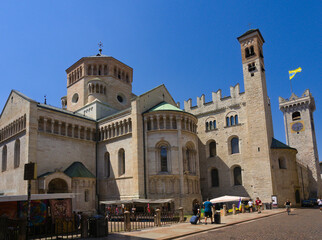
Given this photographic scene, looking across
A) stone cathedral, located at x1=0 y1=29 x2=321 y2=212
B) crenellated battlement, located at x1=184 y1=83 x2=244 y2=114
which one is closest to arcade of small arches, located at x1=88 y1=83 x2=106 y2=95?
stone cathedral, located at x1=0 y1=29 x2=321 y2=212

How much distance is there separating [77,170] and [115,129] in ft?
24.4

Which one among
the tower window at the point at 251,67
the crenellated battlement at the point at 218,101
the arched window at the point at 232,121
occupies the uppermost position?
the tower window at the point at 251,67

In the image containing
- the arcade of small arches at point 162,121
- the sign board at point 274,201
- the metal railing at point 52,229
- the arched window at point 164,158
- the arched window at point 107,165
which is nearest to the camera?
the metal railing at point 52,229

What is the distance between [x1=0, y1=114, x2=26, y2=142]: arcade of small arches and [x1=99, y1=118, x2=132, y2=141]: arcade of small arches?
1041 cm

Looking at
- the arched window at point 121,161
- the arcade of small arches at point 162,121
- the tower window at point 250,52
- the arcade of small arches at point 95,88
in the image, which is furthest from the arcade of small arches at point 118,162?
the tower window at point 250,52

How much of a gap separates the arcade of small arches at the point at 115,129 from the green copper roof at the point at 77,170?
5.31 m

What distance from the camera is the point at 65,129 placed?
119ft

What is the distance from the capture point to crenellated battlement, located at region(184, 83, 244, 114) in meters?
44.2

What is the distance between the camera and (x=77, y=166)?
3525 cm

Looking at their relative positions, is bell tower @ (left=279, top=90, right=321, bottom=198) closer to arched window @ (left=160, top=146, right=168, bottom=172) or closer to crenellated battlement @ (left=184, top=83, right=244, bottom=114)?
crenellated battlement @ (left=184, top=83, right=244, bottom=114)

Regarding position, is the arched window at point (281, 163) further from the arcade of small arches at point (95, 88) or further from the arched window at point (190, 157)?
the arcade of small arches at point (95, 88)

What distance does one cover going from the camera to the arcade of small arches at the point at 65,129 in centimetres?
3378

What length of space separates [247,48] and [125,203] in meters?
30.9

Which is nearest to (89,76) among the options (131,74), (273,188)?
(131,74)
